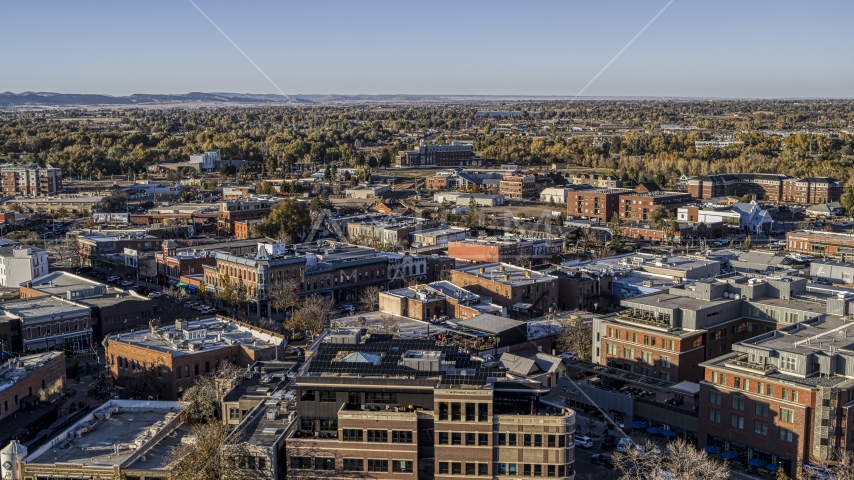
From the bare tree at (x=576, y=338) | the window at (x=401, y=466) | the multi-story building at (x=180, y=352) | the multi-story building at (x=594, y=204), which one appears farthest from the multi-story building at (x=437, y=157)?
the window at (x=401, y=466)

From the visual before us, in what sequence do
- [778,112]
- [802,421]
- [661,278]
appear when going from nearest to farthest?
[802,421]
[661,278]
[778,112]

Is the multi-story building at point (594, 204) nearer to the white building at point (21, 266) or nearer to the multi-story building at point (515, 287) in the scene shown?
the multi-story building at point (515, 287)

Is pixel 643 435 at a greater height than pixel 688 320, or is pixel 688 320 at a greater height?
pixel 688 320

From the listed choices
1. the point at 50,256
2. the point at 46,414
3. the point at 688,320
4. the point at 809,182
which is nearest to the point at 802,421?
the point at 688,320

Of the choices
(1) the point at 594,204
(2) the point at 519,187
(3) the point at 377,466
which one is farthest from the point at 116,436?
(2) the point at 519,187

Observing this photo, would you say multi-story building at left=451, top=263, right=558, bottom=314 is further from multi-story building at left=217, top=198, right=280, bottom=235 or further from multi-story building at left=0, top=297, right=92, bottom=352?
multi-story building at left=217, top=198, right=280, bottom=235

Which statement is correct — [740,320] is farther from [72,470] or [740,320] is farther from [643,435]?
[72,470]
